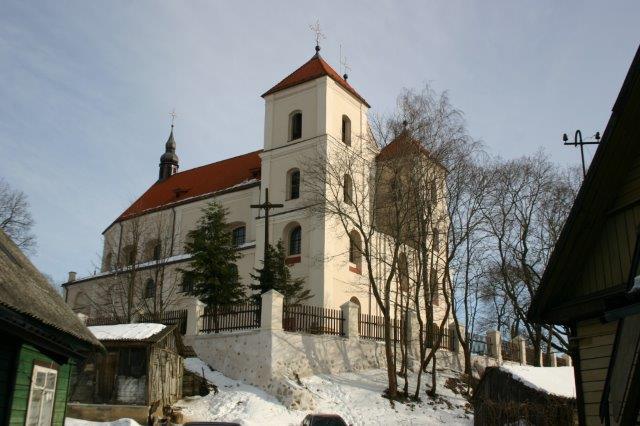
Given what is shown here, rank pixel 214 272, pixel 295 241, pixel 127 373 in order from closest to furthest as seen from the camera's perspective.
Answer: pixel 127 373
pixel 214 272
pixel 295 241

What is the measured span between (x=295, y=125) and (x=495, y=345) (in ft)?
55.1

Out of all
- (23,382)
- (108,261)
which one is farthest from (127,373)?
(108,261)

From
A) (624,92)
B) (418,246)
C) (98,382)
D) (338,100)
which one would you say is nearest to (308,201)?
(338,100)

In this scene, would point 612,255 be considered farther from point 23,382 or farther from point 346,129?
point 346,129

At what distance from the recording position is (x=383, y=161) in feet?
89.2

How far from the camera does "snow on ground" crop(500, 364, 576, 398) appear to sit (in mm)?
18562

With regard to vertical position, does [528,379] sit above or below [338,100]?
below

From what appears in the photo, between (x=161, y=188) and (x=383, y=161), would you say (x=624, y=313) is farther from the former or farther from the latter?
(x=161, y=188)

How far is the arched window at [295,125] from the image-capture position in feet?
130

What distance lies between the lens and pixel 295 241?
37250 millimetres

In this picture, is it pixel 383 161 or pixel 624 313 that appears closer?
pixel 624 313

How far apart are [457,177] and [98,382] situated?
50.0 feet

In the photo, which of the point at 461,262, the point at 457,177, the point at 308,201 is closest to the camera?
the point at 457,177

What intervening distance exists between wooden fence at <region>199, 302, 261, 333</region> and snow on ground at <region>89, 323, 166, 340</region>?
4.03 metres
